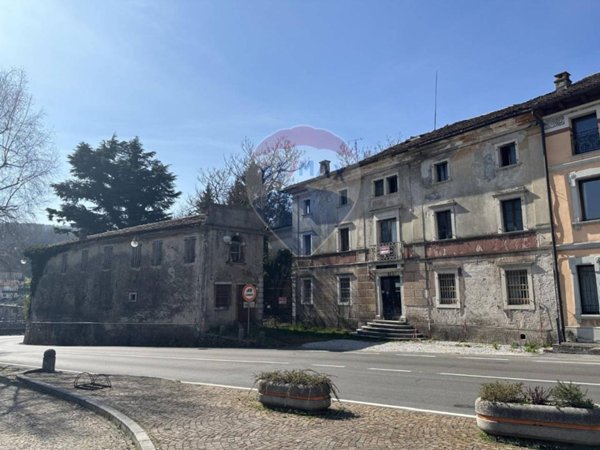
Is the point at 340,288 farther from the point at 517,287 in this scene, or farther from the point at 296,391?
the point at 296,391

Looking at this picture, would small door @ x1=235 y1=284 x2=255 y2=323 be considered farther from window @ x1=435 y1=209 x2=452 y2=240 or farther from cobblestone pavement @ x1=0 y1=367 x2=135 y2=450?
cobblestone pavement @ x1=0 y1=367 x2=135 y2=450

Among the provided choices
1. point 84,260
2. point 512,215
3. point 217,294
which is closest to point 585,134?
point 512,215

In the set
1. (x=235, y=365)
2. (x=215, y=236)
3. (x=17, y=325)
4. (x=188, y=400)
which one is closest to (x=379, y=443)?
(x=188, y=400)

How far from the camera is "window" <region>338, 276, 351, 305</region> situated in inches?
1142

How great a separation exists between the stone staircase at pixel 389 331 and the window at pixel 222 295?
823 centimetres

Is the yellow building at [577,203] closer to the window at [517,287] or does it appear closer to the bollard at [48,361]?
the window at [517,287]

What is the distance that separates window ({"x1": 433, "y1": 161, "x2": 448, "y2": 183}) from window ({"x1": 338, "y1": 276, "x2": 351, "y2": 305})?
873 centimetres

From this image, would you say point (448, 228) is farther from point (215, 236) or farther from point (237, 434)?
point (237, 434)

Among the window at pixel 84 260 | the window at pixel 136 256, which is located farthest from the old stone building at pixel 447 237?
the window at pixel 84 260

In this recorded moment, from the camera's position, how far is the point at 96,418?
777 centimetres

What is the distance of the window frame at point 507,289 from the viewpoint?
781 inches

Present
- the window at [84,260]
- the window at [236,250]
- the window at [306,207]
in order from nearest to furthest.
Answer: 1. the window at [236,250]
2. the window at [306,207]
3. the window at [84,260]

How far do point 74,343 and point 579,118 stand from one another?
32.7 m

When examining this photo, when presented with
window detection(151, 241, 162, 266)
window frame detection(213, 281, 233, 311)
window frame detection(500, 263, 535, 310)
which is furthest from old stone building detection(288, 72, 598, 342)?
window detection(151, 241, 162, 266)
